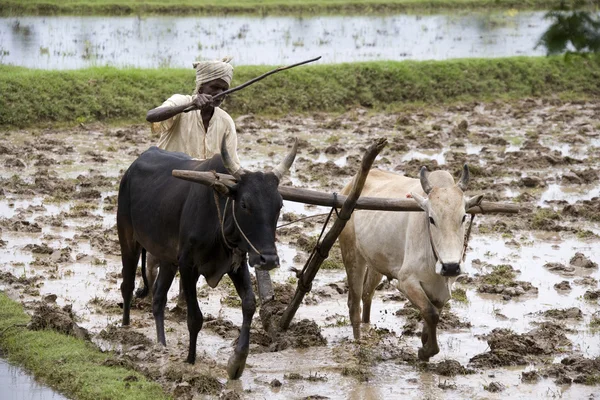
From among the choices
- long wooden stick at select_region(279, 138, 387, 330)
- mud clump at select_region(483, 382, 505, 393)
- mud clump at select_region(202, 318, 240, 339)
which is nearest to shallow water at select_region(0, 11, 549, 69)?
mud clump at select_region(202, 318, 240, 339)

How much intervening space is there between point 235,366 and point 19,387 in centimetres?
144

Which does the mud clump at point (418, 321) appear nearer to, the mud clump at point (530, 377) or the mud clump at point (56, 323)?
the mud clump at point (530, 377)

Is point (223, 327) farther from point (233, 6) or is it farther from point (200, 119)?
point (233, 6)

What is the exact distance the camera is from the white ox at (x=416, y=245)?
6.51 m

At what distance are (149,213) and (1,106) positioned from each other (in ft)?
28.8

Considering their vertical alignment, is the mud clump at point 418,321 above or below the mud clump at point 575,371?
below

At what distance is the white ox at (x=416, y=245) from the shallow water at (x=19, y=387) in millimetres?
2387

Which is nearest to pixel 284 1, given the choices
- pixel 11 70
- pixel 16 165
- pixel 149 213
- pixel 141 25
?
pixel 141 25

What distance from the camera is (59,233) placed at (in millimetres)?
10164

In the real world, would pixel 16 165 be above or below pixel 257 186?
below

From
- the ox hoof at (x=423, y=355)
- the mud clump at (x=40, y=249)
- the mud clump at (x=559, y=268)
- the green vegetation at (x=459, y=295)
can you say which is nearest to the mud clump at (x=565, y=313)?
the green vegetation at (x=459, y=295)

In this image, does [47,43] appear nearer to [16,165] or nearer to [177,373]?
[16,165]

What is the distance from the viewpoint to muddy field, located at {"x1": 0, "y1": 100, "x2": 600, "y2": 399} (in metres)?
6.63

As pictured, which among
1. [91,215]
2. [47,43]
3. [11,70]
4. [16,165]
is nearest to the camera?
[91,215]
